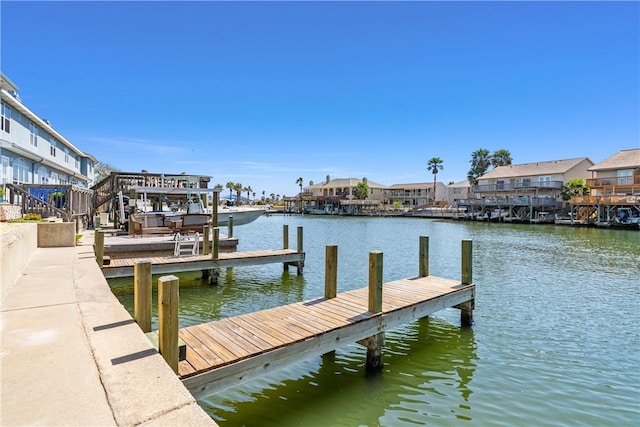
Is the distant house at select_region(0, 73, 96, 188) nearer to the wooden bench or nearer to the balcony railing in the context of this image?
Result: the wooden bench

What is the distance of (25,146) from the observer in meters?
21.7

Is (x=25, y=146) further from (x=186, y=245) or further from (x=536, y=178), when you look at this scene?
(x=536, y=178)

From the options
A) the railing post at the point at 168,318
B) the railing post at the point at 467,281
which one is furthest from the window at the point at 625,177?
the railing post at the point at 168,318

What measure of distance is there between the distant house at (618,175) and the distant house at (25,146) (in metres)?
61.1

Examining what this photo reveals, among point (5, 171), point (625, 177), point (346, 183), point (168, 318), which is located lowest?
point (168, 318)

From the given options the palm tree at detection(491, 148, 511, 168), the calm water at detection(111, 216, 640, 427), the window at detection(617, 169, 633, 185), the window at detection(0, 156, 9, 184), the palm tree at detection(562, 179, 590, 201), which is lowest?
the calm water at detection(111, 216, 640, 427)

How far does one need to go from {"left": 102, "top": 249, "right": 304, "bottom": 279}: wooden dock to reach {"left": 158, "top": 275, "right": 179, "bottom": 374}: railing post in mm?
7608

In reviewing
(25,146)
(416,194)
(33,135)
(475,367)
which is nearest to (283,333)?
(475,367)

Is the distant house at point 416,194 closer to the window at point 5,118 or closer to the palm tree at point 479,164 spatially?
the palm tree at point 479,164

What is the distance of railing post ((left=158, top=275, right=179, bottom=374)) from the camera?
4133 mm

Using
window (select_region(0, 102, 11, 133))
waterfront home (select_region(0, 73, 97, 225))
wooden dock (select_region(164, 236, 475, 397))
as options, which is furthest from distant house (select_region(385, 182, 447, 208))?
wooden dock (select_region(164, 236, 475, 397))

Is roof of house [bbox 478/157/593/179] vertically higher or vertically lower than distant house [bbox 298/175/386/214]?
higher

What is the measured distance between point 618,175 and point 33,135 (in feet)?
213

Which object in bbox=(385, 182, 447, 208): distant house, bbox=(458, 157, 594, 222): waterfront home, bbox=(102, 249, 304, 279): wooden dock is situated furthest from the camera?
bbox=(385, 182, 447, 208): distant house
